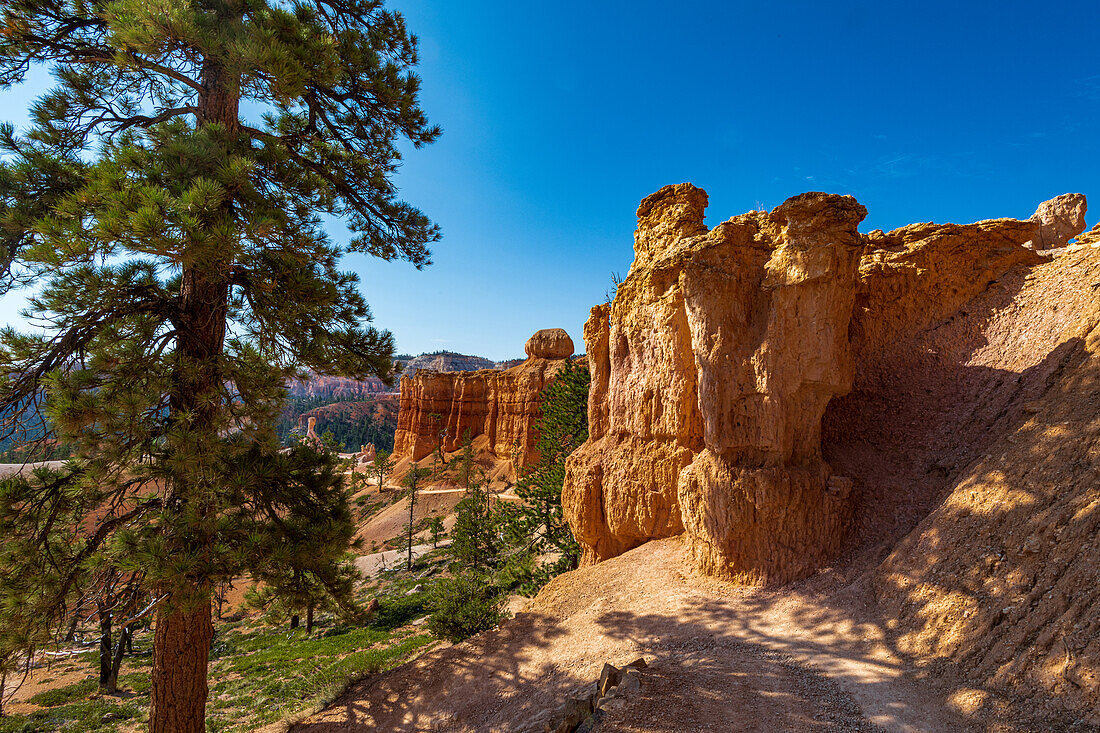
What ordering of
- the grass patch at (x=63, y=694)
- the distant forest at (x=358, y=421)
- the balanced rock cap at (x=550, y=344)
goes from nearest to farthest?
1. the grass patch at (x=63, y=694)
2. the balanced rock cap at (x=550, y=344)
3. the distant forest at (x=358, y=421)

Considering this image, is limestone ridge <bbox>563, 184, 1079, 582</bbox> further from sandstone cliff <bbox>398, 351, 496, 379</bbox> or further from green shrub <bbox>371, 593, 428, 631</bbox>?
sandstone cliff <bbox>398, 351, 496, 379</bbox>

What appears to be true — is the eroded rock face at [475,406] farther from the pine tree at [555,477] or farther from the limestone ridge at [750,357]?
the limestone ridge at [750,357]

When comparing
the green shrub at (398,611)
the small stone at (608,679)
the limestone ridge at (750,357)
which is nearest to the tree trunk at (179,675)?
the small stone at (608,679)

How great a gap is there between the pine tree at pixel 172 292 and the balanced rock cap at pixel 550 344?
4178 centimetres

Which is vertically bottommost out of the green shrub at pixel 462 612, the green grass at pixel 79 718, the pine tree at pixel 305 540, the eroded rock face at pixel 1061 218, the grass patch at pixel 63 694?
the grass patch at pixel 63 694

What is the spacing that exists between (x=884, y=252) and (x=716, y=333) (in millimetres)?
5339

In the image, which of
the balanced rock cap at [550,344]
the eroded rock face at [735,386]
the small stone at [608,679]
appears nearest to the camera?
the small stone at [608,679]

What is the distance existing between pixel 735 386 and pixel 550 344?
39.5 metres

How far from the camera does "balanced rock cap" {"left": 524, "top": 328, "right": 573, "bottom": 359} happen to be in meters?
48.2

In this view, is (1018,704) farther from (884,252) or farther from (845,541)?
(884,252)

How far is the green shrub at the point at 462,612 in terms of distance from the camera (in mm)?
11055

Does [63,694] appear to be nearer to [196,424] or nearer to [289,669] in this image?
[289,669]

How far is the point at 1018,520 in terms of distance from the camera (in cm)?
545

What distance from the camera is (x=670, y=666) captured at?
6.30m
